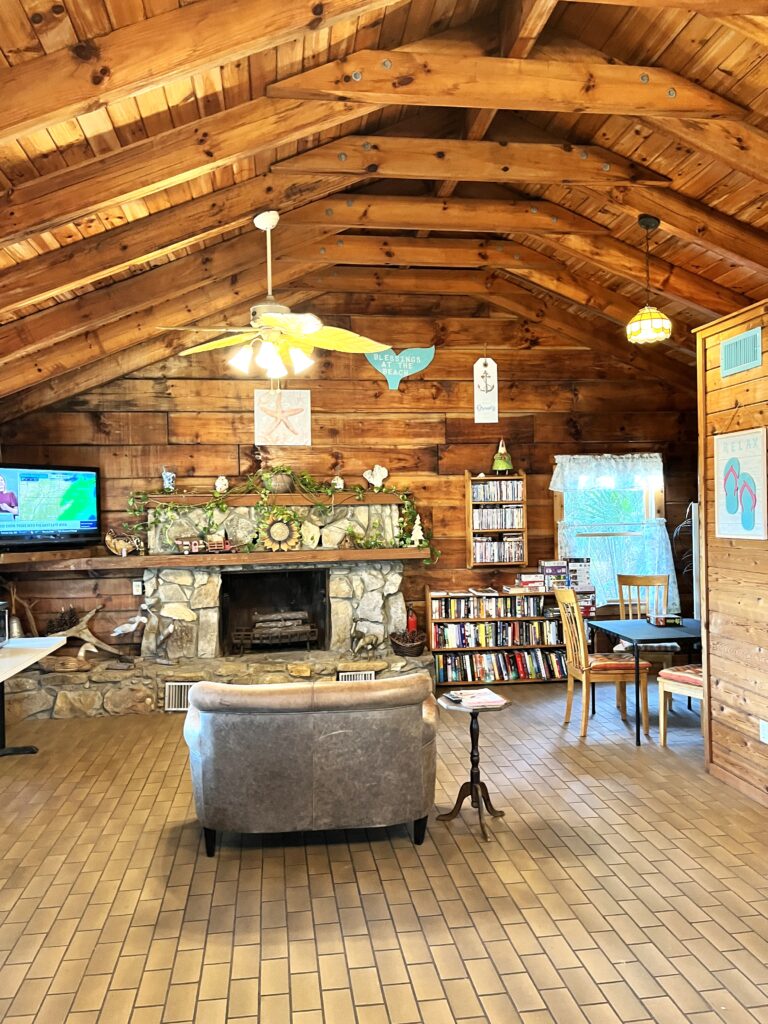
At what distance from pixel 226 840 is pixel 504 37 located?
4276mm

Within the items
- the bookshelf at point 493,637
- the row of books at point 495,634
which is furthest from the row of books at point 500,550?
the row of books at point 495,634

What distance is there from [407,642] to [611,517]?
95.7 inches

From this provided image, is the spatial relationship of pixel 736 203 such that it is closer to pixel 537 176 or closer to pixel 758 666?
pixel 537 176

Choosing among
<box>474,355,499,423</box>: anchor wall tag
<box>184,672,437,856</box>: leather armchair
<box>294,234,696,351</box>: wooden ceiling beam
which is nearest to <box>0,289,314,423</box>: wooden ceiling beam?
<box>294,234,696,351</box>: wooden ceiling beam

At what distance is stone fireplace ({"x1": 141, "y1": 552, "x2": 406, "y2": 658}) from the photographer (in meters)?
6.46

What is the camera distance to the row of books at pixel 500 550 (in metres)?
7.09

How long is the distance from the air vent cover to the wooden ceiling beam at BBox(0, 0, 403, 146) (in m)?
2.79

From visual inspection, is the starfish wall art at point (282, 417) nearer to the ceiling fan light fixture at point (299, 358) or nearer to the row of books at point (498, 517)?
the row of books at point (498, 517)

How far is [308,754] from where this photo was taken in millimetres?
3477

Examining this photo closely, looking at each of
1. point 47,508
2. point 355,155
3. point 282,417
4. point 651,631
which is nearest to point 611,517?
point 651,631

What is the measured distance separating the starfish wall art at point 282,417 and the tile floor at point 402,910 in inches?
130

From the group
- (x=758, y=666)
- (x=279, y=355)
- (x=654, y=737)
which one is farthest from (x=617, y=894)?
(x=279, y=355)

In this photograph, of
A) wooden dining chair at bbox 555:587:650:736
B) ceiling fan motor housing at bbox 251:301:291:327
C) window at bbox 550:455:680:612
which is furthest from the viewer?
window at bbox 550:455:680:612

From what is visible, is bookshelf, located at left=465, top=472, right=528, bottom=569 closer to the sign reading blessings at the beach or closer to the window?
the window
